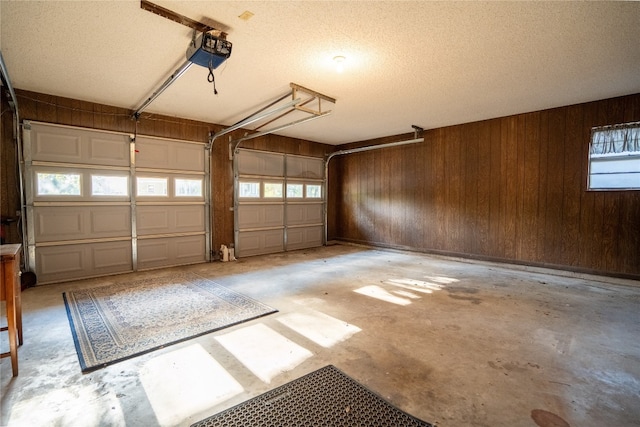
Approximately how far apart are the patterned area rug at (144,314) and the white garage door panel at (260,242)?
A: 6.66ft

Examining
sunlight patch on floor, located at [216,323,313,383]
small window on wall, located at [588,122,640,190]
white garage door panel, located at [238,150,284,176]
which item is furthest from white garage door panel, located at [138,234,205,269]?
small window on wall, located at [588,122,640,190]

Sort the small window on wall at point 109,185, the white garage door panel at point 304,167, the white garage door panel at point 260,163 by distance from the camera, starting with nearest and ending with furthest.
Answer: the small window on wall at point 109,185 → the white garage door panel at point 260,163 → the white garage door panel at point 304,167

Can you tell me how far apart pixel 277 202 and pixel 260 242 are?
3.37ft

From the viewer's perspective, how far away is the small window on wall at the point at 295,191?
286 inches

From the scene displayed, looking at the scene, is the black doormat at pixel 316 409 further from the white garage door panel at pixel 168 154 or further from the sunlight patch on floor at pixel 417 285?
the white garage door panel at pixel 168 154

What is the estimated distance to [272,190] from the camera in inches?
273

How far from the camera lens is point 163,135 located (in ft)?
17.3

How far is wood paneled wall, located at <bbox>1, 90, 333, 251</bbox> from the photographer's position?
4.09 m

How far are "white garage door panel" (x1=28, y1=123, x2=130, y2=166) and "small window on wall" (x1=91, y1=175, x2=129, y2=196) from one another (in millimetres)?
226

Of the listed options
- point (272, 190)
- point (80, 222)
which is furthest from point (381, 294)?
point (80, 222)

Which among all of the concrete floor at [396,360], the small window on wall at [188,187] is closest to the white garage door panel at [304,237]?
the small window on wall at [188,187]

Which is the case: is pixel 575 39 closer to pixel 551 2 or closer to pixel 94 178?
pixel 551 2

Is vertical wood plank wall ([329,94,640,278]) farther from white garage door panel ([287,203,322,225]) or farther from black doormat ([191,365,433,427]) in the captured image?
black doormat ([191,365,433,427])

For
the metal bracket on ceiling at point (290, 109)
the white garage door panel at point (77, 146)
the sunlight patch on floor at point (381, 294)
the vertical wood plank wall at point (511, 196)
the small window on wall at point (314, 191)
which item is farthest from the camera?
the small window on wall at point (314, 191)
